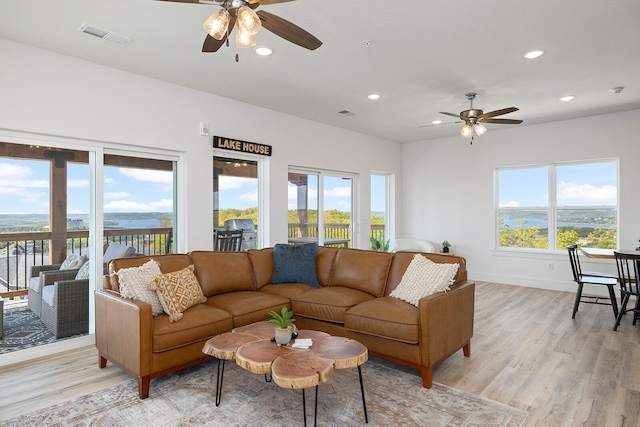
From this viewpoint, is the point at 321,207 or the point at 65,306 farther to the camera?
the point at 321,207

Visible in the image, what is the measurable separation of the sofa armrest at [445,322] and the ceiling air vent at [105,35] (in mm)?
3269

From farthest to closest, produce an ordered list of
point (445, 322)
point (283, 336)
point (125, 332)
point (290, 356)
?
point (445, 322) → point (125, 332) → point (283, 336) → point (290, 356)

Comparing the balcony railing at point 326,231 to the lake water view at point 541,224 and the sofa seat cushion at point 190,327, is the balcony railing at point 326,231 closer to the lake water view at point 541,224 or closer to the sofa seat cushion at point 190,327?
the lake water view at point 541,224

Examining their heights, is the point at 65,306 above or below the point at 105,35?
below

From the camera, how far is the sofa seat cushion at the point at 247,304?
3156 mm

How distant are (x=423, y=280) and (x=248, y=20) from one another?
2.42m

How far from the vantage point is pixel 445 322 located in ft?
9.53

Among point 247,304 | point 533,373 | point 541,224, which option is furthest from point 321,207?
point 533,373

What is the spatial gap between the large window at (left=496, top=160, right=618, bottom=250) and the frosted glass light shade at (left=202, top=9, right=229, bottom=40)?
619cm

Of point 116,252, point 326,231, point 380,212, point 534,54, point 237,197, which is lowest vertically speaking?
point 116,252

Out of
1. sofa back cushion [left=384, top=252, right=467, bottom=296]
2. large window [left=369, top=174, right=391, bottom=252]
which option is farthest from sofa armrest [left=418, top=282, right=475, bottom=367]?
large window [left=369, top=174, right=391, bottom=252]

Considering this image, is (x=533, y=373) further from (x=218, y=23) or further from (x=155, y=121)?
(x=155, y=121)

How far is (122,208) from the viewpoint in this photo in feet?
13.4

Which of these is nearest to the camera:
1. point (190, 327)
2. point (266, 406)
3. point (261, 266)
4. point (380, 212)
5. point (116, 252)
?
point (266, 406)
